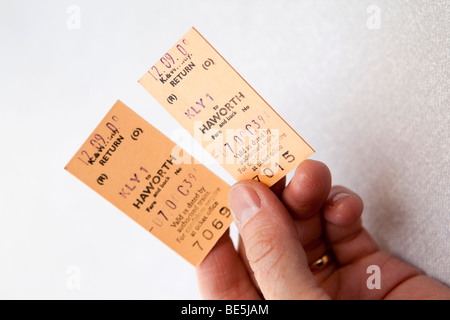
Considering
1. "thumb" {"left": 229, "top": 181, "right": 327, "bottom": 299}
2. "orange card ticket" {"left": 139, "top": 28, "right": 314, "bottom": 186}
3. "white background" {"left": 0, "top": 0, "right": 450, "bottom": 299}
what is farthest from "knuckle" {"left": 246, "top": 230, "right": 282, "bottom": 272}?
"white background" {"left": 0, "top": 0, "right": 450, "bottom": 299}

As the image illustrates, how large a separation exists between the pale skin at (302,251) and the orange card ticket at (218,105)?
2.1 inches

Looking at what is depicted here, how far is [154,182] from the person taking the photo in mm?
563

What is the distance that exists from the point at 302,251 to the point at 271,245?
0.16 feet

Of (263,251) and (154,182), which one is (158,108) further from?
(263,251)

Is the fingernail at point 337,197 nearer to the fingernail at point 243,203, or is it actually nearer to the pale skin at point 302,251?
the pale skin at point 302,251

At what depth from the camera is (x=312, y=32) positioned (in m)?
0.75

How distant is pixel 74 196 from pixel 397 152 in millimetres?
758

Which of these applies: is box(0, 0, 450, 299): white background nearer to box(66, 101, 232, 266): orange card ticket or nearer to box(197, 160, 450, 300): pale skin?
box(197, 160, 450, 300): pale skin

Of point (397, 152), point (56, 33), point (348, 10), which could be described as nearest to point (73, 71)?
point (56, 33)

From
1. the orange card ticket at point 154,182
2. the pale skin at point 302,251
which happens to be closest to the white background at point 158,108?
the pale skin at point 302,251

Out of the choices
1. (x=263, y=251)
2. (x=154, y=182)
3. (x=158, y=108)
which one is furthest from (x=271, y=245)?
(x=158, y=108)

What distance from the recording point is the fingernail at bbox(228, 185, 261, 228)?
506mm

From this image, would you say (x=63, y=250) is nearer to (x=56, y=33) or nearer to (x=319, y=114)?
(x=56, y=33)

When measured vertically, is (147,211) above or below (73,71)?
below
